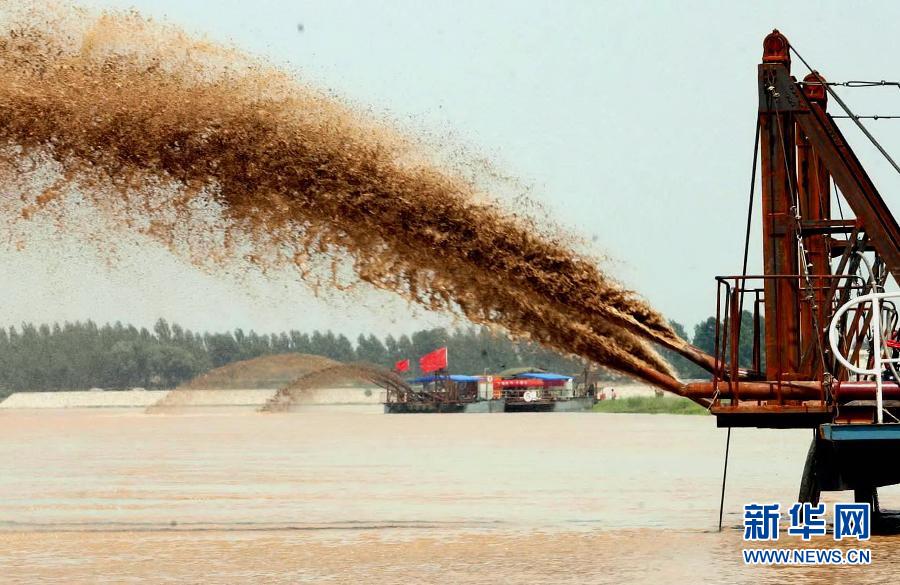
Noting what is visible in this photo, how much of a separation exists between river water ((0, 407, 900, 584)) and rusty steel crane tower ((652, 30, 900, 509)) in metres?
1.24

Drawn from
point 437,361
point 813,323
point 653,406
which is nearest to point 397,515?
point 813,323

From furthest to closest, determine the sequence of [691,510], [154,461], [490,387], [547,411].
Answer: [490,387] → [547,411] → [154,461] → [691,510]

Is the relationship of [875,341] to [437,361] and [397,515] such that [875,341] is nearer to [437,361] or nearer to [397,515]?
[397,515]

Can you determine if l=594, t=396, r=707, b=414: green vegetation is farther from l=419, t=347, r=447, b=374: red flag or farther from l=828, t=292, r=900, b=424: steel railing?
l=828, t=292, r=900, b=424: steel railing

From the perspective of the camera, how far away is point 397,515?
19.7 metres

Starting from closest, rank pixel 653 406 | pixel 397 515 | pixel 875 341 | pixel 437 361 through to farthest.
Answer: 1. pixel 875 341
2. pixel 397 515
3. pixel 653 406
4. pixel 437 361

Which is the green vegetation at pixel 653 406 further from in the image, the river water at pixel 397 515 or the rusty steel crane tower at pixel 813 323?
the rusty steel crane tower at pixel 813 323

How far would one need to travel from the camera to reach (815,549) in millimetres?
15062

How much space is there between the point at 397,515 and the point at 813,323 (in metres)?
6.69

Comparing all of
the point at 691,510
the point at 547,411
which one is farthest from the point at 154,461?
the point at 547,411

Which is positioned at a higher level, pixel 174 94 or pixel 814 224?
pixel 174 94

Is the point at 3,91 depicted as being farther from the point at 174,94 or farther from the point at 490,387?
the point at 490,387

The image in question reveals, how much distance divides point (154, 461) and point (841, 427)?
23607mm

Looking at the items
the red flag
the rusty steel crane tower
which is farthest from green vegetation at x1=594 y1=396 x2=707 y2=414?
the rusty steel crane tower
